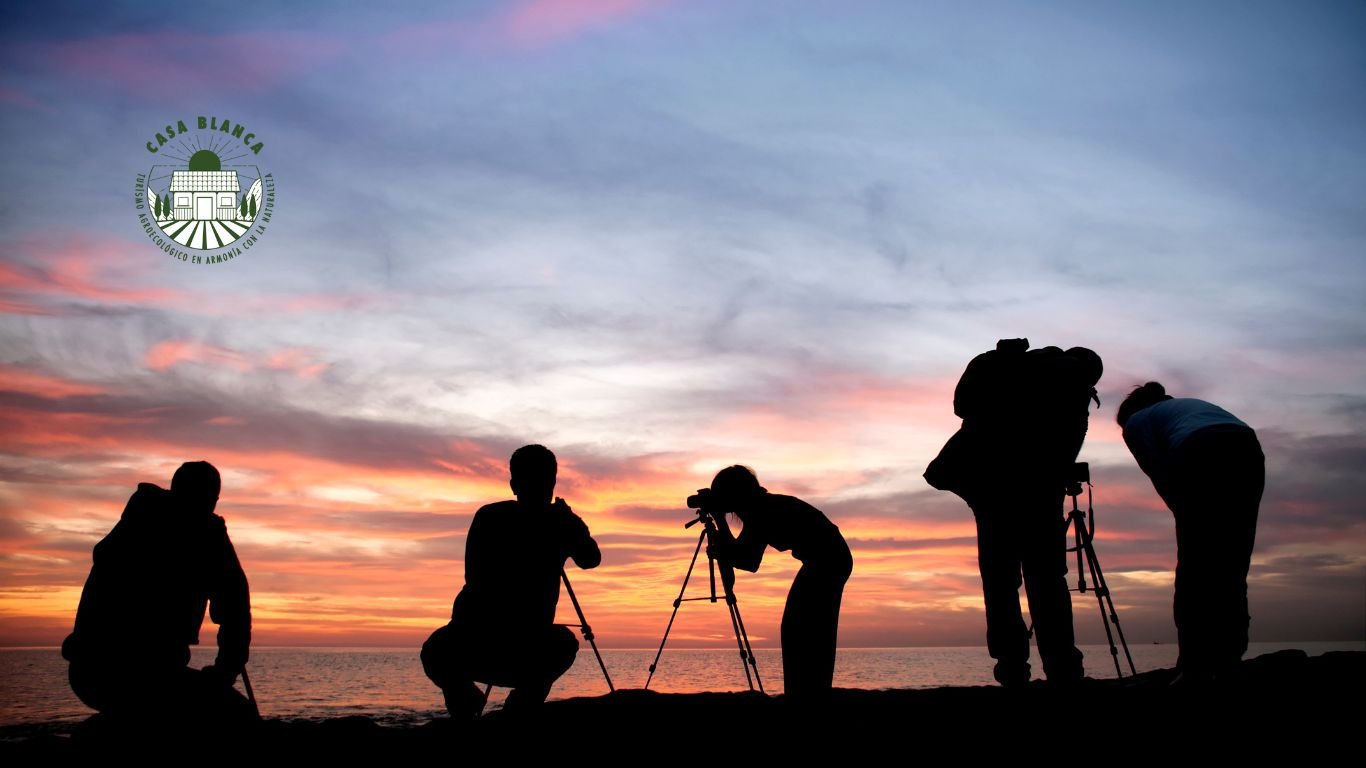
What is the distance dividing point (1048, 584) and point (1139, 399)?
167 centimetres

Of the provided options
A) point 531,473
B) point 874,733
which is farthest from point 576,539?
point 874,733

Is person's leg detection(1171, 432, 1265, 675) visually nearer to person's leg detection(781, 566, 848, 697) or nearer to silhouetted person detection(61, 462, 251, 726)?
person's leg detection(781, 566, 848, 697)

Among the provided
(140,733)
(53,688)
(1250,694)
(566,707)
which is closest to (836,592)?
(566,707)

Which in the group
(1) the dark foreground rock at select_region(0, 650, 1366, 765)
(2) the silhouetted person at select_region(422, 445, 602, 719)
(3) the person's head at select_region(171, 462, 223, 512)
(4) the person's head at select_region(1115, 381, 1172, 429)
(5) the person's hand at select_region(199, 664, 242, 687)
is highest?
(4) the person's head at select_region(1115, 381, 1172, 429)

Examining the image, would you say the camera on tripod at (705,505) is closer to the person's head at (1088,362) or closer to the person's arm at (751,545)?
the person's arm at (751,545)

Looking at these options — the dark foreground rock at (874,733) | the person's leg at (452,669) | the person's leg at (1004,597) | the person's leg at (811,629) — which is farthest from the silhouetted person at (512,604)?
the person's leg at (1004,597)

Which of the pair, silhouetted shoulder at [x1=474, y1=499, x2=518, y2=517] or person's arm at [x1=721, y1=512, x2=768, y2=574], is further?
person's arm at [x1=721, y1=512, x2=768, y2=574]

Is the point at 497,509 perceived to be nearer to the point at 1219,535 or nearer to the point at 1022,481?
the point at 1022,481

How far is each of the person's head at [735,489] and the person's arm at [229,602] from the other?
304cm

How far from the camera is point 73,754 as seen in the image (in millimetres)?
4605

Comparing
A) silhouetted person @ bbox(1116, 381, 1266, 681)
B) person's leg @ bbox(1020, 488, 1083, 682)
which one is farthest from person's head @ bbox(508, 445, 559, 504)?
silhouetted person @ bbox(1116, 381, 1266, 681)

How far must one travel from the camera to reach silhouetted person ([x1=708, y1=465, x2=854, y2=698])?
19.0 ft

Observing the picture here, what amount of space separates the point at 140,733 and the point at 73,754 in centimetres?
31

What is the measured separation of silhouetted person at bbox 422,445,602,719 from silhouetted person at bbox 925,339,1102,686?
9.33 feet
